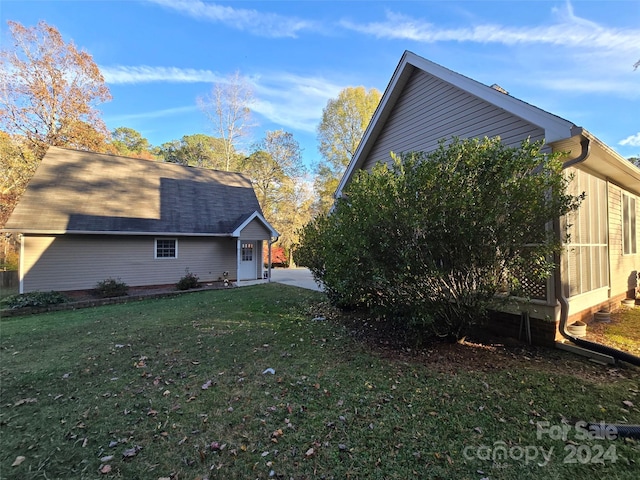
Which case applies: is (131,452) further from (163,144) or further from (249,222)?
(163,144)

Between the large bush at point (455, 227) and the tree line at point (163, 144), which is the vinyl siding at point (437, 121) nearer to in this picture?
the large bush at point (455, 227)

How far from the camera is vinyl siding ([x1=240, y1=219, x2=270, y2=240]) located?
49.3 feet

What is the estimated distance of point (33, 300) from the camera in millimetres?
9586

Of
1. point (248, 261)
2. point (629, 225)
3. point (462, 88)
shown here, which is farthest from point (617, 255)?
point (248, 261)

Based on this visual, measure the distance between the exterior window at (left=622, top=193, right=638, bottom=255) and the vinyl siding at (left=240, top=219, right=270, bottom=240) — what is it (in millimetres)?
13653

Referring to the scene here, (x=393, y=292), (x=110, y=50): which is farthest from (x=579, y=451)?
(x=110, y=50)

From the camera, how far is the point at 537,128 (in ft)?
17.0

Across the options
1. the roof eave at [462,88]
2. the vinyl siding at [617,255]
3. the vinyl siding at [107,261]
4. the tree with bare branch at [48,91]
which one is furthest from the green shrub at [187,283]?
the tree with bare branch at [48,91]

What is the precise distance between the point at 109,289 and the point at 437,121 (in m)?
12.9

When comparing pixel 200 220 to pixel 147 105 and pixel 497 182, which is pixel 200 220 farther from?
pixel 147 105

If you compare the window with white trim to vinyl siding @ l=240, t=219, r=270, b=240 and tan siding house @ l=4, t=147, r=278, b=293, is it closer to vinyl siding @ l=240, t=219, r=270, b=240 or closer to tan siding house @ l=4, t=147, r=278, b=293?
tan siding house @ l=4, t=147, r=278, b=293


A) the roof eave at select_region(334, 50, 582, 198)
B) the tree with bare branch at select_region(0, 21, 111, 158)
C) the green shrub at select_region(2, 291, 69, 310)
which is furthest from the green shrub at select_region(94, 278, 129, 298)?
the tree with bare branch at select_region(0, 21, 111, 158)

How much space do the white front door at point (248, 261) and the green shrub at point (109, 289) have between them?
516 cm

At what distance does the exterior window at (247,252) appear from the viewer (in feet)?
51.9
